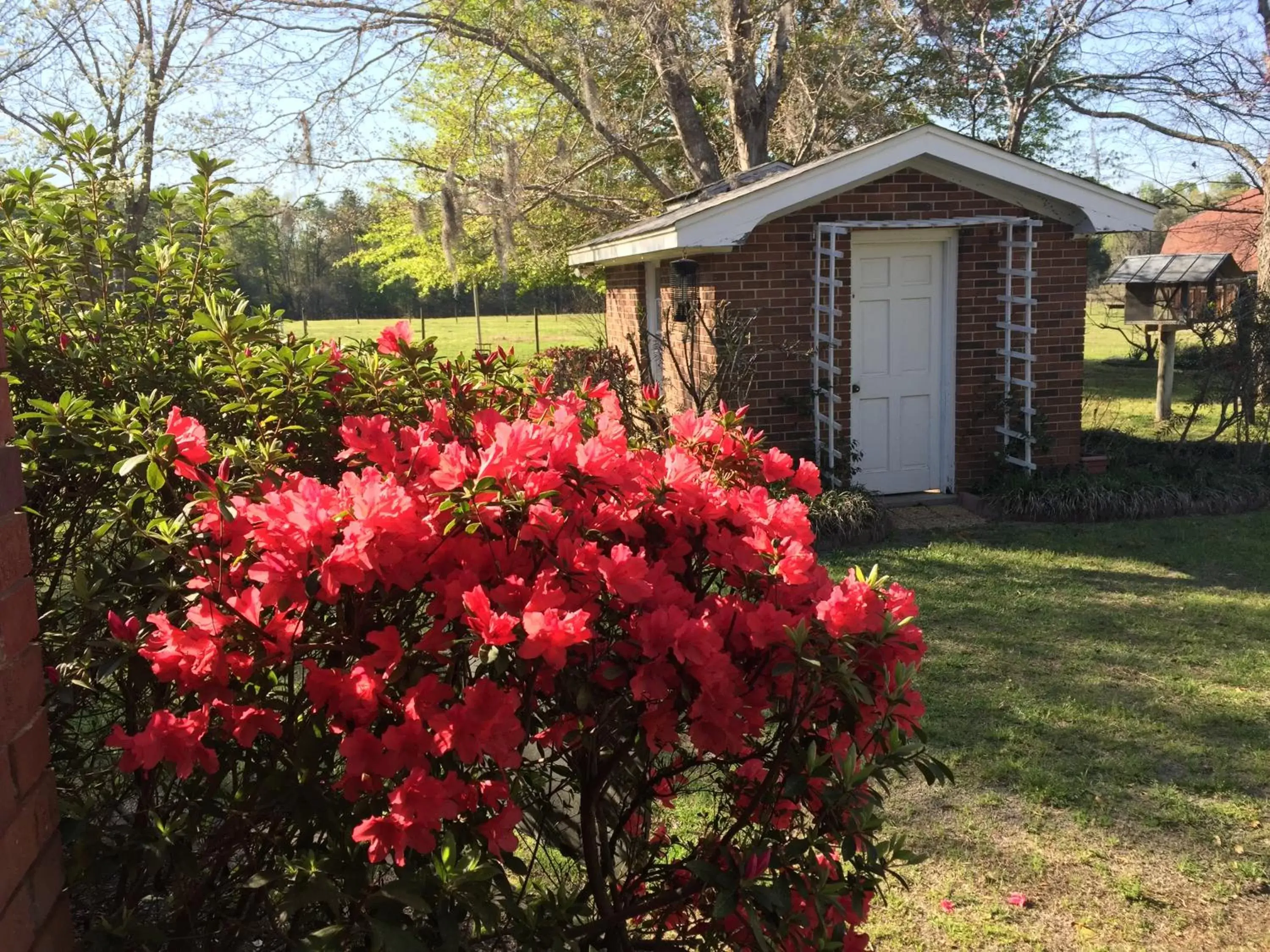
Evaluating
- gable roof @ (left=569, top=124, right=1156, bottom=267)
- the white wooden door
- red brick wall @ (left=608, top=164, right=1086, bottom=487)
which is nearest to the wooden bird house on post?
red brick wall @ (left=608, top=164, right=1086, bottom=487)

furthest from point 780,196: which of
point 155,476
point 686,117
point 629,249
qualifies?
point 686,117

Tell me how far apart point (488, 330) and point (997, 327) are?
37781mm

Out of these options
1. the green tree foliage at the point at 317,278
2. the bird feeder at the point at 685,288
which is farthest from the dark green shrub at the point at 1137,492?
the green tree foliage at the point at 317,278

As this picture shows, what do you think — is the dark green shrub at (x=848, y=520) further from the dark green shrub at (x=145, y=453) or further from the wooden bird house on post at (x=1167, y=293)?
the wooden bird house on post at (x=1167, y=293)

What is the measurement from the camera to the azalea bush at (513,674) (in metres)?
1.55

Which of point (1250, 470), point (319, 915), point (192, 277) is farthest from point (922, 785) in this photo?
point (1250, 470)

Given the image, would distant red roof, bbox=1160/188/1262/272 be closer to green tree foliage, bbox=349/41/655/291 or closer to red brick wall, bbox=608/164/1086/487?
red brick wall, bbox=608/164/1086/487

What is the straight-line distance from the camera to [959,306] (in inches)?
368

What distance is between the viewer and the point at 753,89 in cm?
1675

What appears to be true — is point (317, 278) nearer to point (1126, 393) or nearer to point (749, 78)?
point (749, 78)

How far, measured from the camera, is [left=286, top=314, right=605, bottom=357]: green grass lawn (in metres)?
33.3

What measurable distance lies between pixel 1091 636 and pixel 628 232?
6.75 m

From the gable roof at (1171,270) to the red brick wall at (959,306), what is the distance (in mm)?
6567

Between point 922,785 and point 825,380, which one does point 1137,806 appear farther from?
point 825,380
